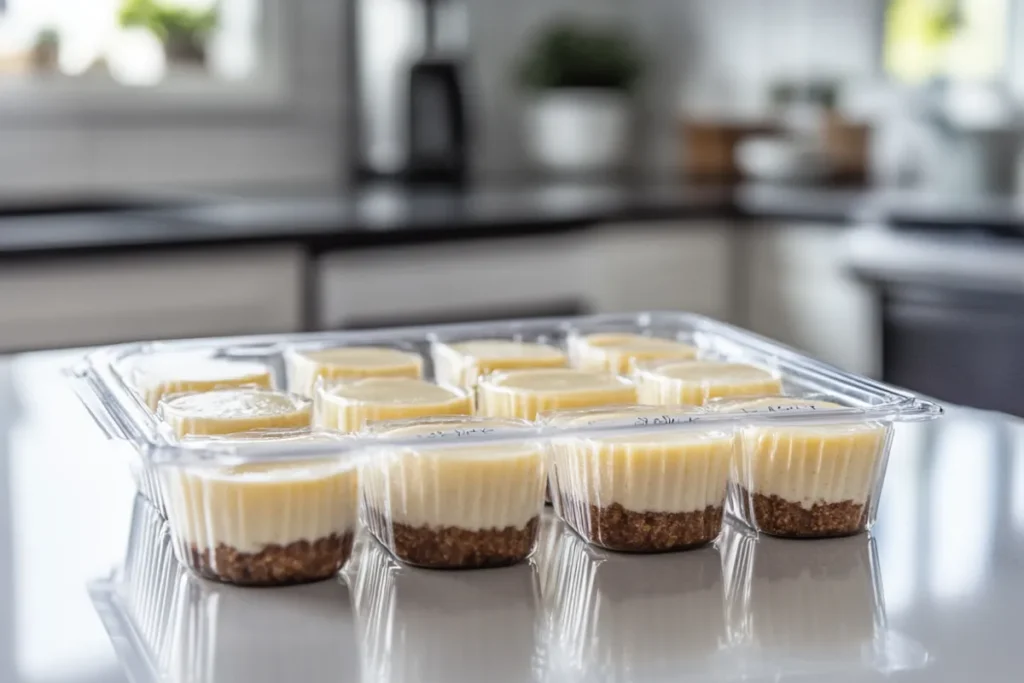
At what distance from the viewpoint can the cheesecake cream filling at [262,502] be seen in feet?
2.35

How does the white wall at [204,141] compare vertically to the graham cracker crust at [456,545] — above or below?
above

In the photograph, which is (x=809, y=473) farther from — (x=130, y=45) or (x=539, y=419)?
(x=130, y=45)

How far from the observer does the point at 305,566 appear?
73 centimetres

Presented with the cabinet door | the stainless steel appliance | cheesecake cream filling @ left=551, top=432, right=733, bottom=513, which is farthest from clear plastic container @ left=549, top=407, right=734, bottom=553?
the cabinet door

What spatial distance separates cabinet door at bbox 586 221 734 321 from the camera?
2.59m

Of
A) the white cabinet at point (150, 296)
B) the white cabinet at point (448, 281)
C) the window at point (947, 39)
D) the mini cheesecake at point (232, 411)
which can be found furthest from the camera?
the window at point (947, 39)

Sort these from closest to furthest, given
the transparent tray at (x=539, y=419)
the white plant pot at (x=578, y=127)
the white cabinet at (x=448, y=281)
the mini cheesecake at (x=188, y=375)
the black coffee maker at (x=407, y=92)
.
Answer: the transparent tray at (x=539, y=419) → the mini cheesecake at (x=188, y=375) → the white cabinet at (x=448, y=281) → the black coffee maker at (x=407, y=92) → the white plant pot at (x=578, y=127)

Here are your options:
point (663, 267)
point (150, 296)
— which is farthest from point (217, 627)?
point (663, 267)

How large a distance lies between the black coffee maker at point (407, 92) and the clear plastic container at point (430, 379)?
2.03m

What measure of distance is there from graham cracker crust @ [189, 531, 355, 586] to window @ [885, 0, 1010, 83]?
2425mm

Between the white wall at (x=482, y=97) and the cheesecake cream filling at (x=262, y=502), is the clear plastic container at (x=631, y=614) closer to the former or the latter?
the cheesecake cream filling at (x=262, y=502)

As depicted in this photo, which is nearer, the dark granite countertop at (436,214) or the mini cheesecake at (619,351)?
the mini cheesecake at (619,351)

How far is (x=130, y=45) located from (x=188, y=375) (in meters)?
2.19

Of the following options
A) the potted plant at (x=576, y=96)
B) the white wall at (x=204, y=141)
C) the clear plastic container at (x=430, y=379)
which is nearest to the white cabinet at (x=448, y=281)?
the white wall at (x=204, y=141)
